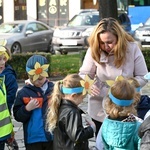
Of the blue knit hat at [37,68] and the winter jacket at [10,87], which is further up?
the blue knit hat at [37,68]

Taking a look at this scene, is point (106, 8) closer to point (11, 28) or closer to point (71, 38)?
point (71, 38)

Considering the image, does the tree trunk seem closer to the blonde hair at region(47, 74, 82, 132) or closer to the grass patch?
the grass patch

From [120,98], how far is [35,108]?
1.19m

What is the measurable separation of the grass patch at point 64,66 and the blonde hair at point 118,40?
9213 millimetres

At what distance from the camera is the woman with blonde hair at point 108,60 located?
4793mm

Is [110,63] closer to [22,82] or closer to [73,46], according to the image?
[22,82]

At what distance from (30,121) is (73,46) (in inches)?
602

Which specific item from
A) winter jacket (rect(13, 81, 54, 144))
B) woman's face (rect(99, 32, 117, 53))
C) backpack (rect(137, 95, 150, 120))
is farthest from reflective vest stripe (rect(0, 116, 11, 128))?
backpack (rect(137, 95, 150, 120))

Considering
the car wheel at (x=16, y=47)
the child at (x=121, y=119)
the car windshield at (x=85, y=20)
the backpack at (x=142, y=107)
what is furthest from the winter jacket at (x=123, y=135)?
the car windshield at (x=85, y=20)

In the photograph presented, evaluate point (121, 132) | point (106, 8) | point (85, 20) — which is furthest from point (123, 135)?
point (85, 20)

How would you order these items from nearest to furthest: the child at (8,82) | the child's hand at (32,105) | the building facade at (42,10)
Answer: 1. the child's hand at (32,105)
2. the child at (8,82)
3. the building facade at (42,10)

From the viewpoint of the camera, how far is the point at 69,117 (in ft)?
14.1

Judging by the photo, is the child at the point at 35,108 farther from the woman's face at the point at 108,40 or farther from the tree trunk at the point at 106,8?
the tree trunk at the point at 106,8

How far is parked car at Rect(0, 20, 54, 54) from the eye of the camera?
19.0 metres
